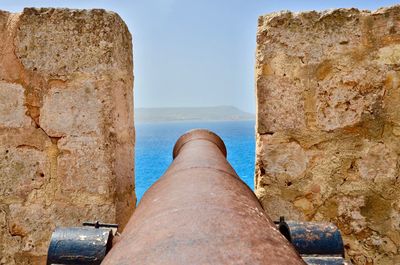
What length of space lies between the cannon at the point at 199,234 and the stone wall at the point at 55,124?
0.72 meters

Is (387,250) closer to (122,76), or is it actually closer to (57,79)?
(122,76)

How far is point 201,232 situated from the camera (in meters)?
0.75

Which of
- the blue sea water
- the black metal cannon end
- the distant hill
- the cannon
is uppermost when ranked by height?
the cannon

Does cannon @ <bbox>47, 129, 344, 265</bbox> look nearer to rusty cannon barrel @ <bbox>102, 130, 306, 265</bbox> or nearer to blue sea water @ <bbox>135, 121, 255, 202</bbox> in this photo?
rusty cannon barrel @ <bbox>102, 130, 306, 265</bbox>

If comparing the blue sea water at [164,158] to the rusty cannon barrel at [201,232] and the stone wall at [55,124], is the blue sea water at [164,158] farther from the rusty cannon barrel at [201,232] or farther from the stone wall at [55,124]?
the rusty cannon barrel at [201,232]

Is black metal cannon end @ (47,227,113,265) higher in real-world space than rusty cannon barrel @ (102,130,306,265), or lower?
lower

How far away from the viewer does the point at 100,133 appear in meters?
2.13

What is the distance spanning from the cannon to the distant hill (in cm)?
16380

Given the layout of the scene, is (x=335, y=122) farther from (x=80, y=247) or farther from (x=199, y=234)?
(x=199, y=234)

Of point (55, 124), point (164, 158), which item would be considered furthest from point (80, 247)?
point (164, 158)

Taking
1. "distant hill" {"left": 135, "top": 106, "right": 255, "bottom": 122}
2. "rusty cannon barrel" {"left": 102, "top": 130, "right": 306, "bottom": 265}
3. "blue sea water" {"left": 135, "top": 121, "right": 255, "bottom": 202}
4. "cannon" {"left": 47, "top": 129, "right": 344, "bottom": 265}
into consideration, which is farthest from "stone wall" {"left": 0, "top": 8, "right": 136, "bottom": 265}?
"distant hill" {"left": 135, "top": 106, "right": 255, "bottom": 122}

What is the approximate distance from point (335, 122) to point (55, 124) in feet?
4.66

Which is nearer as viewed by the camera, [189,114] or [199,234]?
[199,234]

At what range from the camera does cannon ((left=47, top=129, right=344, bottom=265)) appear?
695mm
